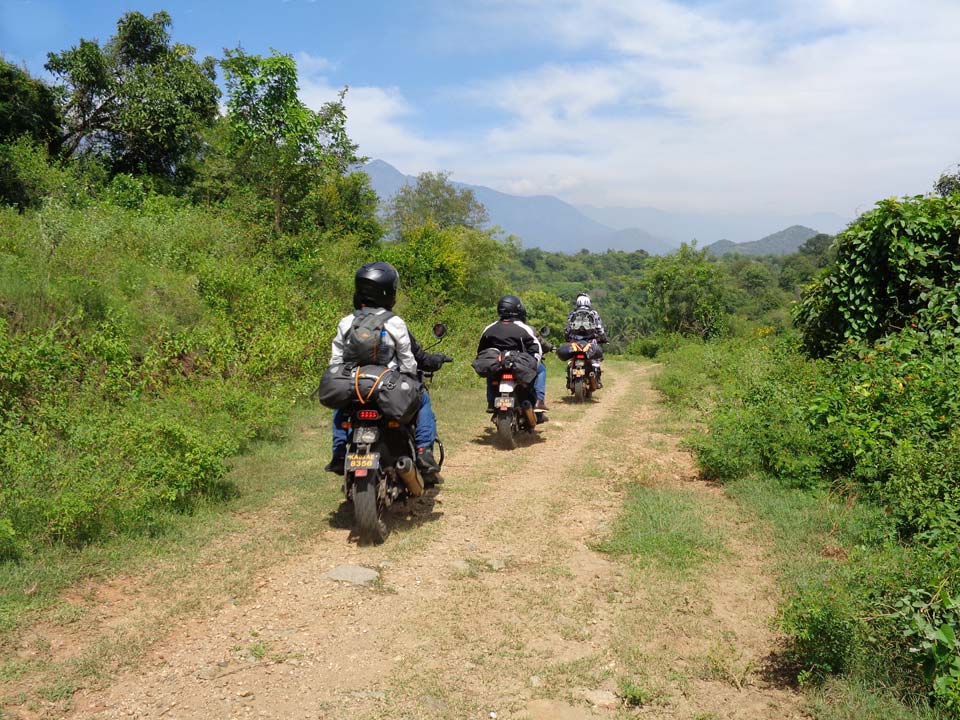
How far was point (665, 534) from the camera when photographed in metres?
5.41

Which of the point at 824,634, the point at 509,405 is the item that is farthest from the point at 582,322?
the point at 824,634

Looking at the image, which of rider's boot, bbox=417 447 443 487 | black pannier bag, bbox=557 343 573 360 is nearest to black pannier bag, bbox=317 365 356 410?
rider's boot, bbox=417 447 443 487

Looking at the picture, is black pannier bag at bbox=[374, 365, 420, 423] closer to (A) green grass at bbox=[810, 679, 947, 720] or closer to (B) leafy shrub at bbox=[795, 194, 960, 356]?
(A) green grass at bbox=[810, 679, 947, 720]

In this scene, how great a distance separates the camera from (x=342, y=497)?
21.0 ft

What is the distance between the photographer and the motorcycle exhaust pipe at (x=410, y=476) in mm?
Answer: 5637

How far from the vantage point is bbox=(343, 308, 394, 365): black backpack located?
542cm

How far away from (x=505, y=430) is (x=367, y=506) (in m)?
3.71

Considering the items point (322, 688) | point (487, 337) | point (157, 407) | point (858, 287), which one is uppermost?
point (858, 287)

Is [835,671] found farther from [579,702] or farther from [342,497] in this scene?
[342,497]

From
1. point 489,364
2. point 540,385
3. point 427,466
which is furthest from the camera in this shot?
point 540,385

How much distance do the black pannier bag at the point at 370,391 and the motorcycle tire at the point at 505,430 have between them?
3490 mm

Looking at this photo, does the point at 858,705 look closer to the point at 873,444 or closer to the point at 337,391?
the point at 873,444

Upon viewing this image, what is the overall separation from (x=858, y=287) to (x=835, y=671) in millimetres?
6593

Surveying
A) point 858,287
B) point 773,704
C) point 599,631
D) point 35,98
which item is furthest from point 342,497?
point 35,98
